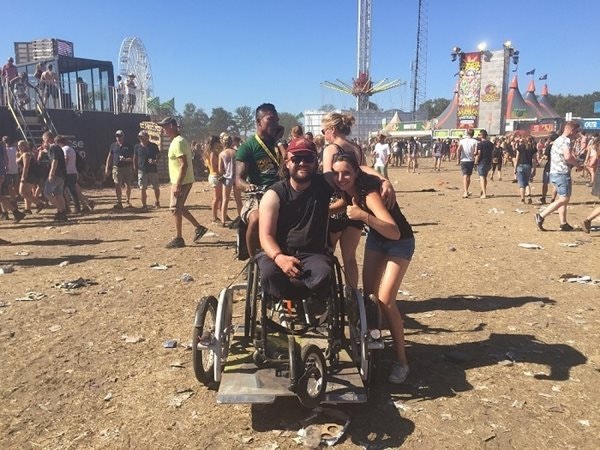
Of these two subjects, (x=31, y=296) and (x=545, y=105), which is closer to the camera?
(x=31, y=296)

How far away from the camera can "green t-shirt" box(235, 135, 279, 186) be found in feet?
17.2

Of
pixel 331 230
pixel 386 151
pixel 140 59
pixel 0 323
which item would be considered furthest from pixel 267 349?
pixel 140 59

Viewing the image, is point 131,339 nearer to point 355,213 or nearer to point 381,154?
point 355,213

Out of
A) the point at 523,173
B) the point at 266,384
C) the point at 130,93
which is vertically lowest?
the point at 266,384

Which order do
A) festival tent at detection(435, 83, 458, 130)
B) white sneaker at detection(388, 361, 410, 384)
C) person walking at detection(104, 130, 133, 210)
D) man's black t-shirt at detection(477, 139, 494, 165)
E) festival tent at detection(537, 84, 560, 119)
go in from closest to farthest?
white sneaker at detection(388, 361, 410, 384)
person walking at detection(104, 130, 133, 210)
man's black t-shirt at detection(477, 139, 494, 165)
festival tent at detection(435, 83, 458, 130)
festival tent at detection(537, 84, 560, 119)

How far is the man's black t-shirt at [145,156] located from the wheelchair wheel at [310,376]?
9.43 m

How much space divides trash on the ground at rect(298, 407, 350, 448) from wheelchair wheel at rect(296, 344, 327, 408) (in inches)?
6.2

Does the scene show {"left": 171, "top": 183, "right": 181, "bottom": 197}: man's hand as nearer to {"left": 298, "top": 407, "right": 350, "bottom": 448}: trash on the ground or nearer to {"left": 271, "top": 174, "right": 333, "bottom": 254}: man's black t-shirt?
{"left": 271, "top": 174, "right": 333, "bottom": 254}: man's black t-shirt

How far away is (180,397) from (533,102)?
7038 centimetres

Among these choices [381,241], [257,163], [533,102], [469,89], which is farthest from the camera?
[533,102]

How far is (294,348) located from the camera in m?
3.02

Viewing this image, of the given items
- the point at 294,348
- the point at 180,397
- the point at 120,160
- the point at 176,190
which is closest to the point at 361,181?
the point at 294,348

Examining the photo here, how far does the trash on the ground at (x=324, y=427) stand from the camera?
2.97 meters

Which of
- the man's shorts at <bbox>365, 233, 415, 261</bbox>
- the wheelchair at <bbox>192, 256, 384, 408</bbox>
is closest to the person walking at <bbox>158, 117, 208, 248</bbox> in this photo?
the wheelchair at <bbox>192, 256, 384, 408</bbox>
